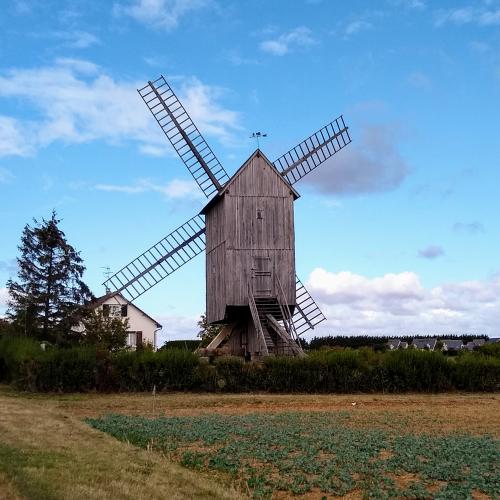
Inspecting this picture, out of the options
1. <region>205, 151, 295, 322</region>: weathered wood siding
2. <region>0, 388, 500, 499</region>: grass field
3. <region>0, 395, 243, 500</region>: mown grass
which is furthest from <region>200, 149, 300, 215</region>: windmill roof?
<region>0, 395, 243, 500</region>: mown grass

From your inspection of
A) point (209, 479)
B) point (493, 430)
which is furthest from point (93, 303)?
point (209, 479)

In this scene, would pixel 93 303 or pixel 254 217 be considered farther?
pixel 93 303

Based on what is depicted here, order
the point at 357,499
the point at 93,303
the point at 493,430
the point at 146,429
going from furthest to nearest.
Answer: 1. the point at 93,303
2. the point at 493,430
3. the point at 146,429
4. the point at 357,499

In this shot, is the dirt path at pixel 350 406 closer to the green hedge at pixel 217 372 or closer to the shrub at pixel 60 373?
the green hedge at pixel 217 372

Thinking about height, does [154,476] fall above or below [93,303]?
below

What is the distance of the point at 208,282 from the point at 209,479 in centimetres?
2528

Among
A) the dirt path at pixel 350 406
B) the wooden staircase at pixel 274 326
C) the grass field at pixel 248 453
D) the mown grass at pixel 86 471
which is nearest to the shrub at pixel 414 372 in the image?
the dirt path at pixel 350 406

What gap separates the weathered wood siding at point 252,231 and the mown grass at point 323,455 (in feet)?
47.2

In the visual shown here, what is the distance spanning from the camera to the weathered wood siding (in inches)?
1273

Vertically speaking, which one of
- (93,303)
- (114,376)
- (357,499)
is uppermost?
(93,303)

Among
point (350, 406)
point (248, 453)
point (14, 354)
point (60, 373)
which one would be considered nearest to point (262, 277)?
point (60, 373)

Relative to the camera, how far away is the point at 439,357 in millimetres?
30672

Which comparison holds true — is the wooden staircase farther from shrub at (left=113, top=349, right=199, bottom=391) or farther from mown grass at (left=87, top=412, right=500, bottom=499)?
mown grass at (left=87, top=412, right=500, bottom=499)

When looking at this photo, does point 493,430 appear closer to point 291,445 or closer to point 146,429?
point 291,445
